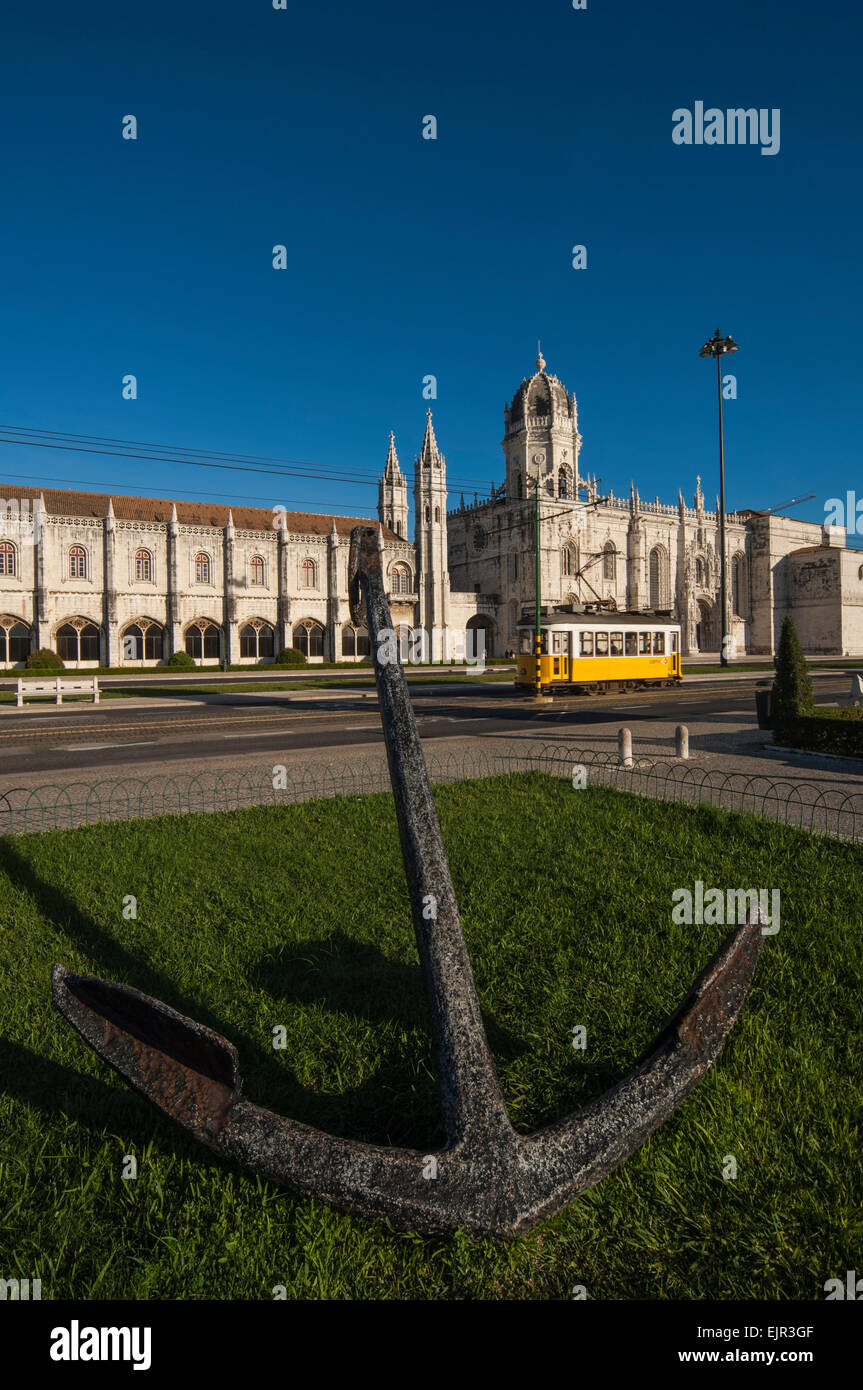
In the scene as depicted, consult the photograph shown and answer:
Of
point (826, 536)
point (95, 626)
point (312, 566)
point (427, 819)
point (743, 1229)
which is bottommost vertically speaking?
point (743, 1229)

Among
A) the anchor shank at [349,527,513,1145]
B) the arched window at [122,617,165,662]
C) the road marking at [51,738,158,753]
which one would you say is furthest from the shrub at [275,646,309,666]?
the anchor shank at [349,527,513,1145]

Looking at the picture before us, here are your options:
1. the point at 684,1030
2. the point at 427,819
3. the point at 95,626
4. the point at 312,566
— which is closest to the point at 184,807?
the point at 427,819

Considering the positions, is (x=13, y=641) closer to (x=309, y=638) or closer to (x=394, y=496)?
(x=309, y=638)

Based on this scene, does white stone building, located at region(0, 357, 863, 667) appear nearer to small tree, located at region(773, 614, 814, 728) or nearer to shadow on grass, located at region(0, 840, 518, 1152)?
small tree, located at region(773, 614, 814, 728)

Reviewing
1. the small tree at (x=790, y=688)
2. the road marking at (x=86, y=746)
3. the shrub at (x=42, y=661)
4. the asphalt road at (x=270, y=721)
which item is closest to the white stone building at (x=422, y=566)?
the shrub at (x=42, y=661)

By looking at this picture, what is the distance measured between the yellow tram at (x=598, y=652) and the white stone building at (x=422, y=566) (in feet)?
56.0

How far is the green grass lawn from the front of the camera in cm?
249

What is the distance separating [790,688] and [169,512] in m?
52.5

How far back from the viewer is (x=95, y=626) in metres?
51.4

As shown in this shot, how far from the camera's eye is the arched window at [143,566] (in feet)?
172

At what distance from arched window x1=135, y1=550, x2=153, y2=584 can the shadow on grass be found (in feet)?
169

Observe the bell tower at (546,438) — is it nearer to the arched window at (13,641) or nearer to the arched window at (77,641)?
the arched window at (77,641)

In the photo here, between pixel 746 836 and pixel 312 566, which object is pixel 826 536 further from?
pixel 746 836
